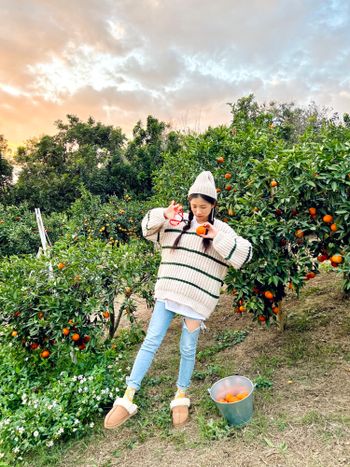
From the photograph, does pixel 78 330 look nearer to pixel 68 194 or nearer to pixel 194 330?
pixel 194 330

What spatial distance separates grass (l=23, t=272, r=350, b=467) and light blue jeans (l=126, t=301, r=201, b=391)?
38 centimetres

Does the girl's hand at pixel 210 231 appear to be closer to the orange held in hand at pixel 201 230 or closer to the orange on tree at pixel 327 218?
the orange held in hand at pixel 201 230

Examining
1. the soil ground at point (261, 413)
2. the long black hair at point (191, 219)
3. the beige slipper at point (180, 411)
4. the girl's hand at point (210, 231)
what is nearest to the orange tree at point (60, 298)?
the soil ground at point (261, 413)

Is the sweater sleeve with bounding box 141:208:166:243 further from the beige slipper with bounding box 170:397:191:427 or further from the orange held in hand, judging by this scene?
the beige slipper with bounding box 170:397:191:427

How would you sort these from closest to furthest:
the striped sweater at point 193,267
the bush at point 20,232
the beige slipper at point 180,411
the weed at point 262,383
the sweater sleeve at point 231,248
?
the sweater sleeve at point 231,248
the striped sweater at point 193,267
the beige slipper at point 180,411
the weed at point 262,383
the bush at point 20,232

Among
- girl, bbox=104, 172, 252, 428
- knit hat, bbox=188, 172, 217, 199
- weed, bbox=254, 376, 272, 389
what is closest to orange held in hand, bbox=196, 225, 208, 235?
girl, bbox=104, 172, 252, 428

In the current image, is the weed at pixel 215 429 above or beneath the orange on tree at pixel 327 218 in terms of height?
beneath

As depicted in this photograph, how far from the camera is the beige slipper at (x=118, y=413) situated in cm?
229

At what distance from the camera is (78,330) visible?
2.95m

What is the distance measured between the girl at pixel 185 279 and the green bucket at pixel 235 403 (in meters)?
0.24

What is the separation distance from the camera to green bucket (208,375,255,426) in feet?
7.50

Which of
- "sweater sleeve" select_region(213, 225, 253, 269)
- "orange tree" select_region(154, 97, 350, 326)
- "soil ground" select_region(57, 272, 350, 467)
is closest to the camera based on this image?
"soil ground" select_region(57, 272, 350, 467)

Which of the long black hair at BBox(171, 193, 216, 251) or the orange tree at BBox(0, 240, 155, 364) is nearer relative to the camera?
the long black hair at BBox(171, 193, 216, 251)

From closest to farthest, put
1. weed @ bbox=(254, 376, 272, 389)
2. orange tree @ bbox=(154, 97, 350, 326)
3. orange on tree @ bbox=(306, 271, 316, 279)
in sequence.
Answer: orange tree @ bbox=(154, 97, 350, 326)
weed @ bbox=(254, 376, 272, 389)
orange on tree @ bbox=(306, 271, 316, 279)
